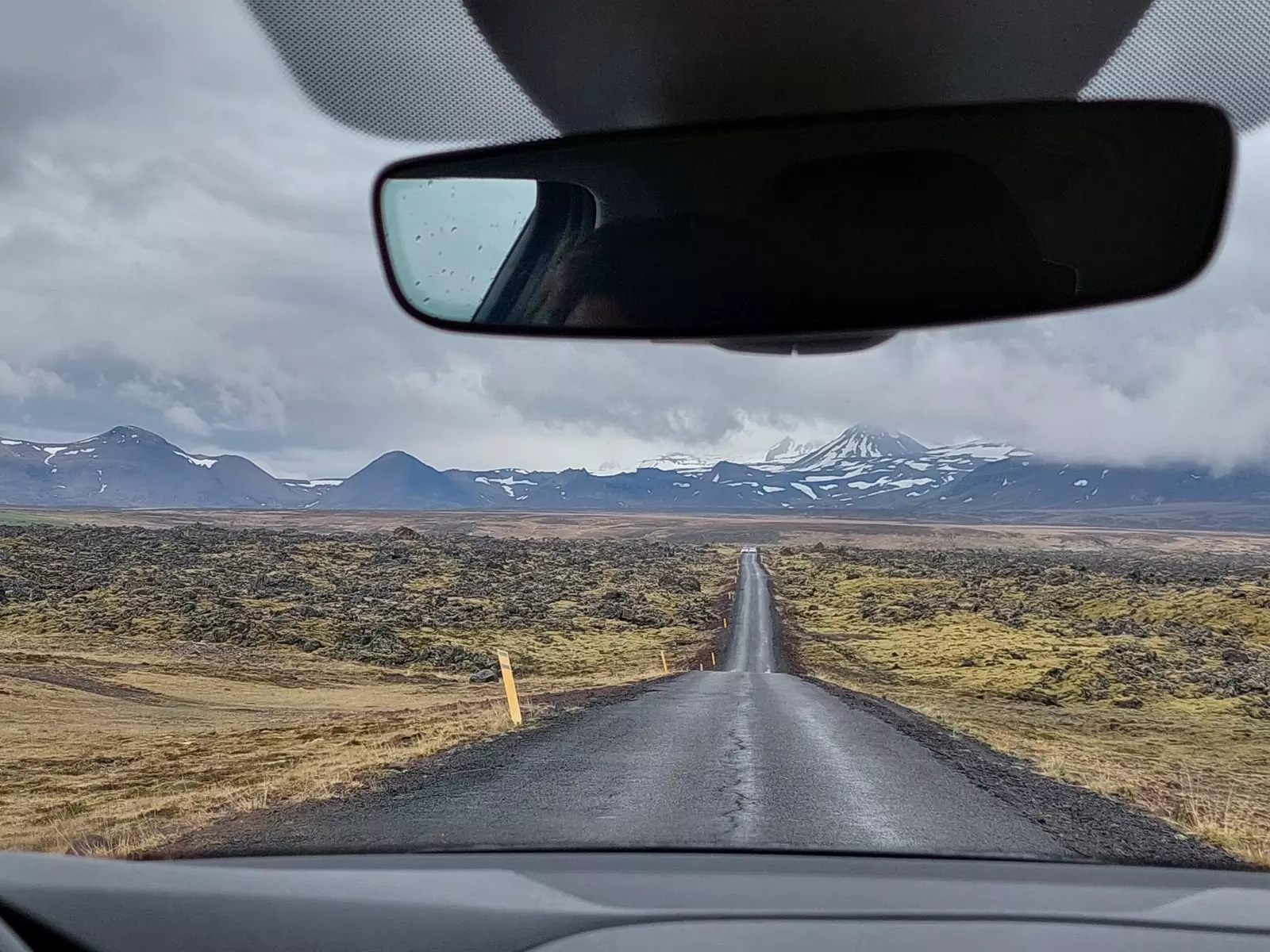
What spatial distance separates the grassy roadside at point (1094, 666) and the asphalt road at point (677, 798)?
114 centimetres

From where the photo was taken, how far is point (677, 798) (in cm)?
602

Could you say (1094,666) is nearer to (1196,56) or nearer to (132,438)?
(1196,56)

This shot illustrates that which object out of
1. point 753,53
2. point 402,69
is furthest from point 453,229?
point 753,53

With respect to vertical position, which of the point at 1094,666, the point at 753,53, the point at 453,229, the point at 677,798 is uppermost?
the point at 753,53

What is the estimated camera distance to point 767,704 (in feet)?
38.4

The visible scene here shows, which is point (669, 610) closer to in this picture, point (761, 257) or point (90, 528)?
point (90, 528)

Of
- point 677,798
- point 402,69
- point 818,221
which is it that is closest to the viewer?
point 818,221

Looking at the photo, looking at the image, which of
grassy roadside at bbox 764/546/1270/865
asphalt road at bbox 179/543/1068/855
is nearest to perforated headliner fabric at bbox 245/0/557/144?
asphalt road at bbox 179/543/1068/855

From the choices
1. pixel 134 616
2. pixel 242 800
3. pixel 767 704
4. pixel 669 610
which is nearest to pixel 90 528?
pixel 134 616

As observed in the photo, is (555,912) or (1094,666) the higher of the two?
(555,912)

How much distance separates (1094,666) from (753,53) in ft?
50.8

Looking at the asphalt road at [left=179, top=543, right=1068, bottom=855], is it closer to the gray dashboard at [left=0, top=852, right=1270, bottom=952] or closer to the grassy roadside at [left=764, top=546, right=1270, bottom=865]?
the gray dashboard at [left=0, top=852, right=1270, bottom=952]

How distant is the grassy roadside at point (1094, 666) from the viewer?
292 inches

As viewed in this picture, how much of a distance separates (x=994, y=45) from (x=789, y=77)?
1.25ft
